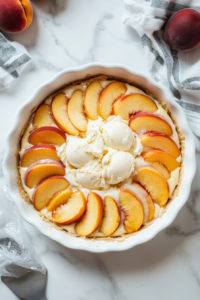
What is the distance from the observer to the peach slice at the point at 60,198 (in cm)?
147

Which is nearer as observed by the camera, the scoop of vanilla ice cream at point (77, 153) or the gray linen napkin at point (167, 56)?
the scoop of vanilla ice cream at point (77, 153)

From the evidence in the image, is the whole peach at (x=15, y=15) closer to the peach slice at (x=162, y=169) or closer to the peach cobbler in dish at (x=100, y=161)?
the peach cobbler in dish at (x=100, y=161)

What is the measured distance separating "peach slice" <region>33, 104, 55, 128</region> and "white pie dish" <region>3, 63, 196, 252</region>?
0.04 m

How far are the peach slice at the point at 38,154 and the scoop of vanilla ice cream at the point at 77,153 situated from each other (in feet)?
0.29

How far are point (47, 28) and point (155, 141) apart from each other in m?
1.00

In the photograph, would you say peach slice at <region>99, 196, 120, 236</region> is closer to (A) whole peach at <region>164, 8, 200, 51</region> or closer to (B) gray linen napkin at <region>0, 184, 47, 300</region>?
(B) gray linen napkin at <region>0, 184, 47, 300</region>

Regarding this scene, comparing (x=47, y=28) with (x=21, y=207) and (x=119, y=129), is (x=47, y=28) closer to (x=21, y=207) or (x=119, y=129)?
(x=119, y=129)

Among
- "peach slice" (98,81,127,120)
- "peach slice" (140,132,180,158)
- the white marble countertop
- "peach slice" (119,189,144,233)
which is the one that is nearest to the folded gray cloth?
the white marble countertop

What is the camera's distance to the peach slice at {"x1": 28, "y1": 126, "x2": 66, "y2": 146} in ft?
4.89

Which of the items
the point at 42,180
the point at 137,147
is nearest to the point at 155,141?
the point at 137,147

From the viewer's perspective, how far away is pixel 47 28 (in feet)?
5.56

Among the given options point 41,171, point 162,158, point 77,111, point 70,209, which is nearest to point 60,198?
point 70,209

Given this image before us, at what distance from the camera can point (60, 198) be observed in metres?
1.48

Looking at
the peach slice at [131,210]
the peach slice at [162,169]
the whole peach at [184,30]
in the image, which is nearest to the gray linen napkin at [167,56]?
the whole peach at [184,30]
